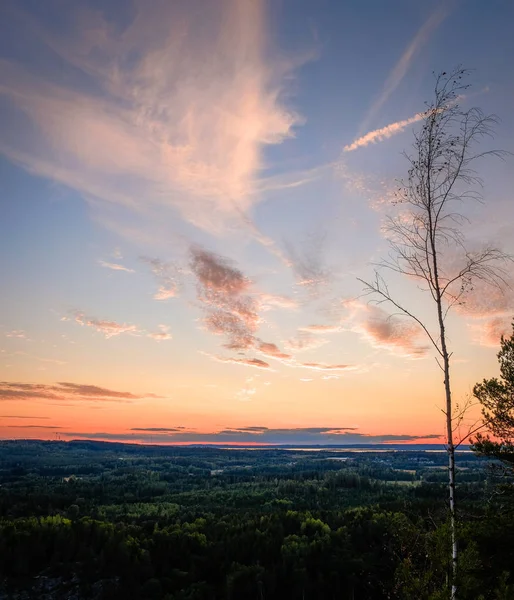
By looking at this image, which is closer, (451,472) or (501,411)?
(451,472)

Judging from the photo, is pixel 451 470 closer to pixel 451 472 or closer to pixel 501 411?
pixel 451 472

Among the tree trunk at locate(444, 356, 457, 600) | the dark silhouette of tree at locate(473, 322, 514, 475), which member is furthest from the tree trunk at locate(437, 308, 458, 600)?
the dark silhouette of tree at locate(473, 322, 514, 475)

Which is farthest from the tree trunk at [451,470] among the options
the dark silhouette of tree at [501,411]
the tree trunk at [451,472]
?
the dark silhouette of tree at [501,411]

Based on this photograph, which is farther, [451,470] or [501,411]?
[501,411]

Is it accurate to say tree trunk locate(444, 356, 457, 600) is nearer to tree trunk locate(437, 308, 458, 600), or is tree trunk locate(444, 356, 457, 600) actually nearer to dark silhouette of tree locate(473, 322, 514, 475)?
tree trunk locate(437, 308, 458, 600)

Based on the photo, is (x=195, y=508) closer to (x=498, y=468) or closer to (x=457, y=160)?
(x=498, y=468)

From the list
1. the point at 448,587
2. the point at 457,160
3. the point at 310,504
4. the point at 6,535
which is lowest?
the point at 310,504

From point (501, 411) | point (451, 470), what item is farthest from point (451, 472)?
point (501, 411)

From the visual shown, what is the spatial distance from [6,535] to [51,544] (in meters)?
5.63

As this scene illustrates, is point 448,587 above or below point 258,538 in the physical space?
above

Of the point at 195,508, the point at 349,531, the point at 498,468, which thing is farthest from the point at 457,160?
the point at 195,508

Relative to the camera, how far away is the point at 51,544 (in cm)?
5950

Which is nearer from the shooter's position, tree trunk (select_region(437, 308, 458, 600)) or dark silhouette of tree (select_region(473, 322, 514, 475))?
tree trunk (select_region(437, 308, 458, 600))

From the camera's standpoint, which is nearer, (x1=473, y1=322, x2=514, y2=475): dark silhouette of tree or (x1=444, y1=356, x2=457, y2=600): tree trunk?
(x1=444, y1=356, x2=457, y2=600): tree trunk
